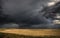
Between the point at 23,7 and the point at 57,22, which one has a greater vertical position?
the point at 23,7

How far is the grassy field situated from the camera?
128 cm

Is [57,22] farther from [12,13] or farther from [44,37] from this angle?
[12,13]

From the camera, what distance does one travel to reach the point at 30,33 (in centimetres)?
132

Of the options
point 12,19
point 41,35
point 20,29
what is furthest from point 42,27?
point 12,19

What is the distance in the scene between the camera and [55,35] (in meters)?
1.28

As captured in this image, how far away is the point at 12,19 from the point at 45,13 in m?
0.36

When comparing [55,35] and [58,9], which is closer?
[55,35]

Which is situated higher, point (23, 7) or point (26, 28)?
point (23, 7)

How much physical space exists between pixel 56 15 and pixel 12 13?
0.47 meters

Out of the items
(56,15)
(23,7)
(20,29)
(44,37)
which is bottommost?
(44,37)

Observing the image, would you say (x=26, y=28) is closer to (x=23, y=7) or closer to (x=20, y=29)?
(x=20, y=29)

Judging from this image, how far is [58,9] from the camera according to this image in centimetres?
139

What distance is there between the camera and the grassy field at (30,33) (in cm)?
128

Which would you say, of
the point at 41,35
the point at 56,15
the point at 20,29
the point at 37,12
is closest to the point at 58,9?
the point at 56,15
